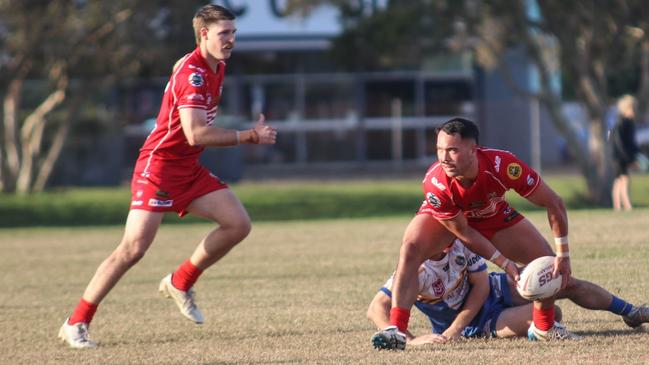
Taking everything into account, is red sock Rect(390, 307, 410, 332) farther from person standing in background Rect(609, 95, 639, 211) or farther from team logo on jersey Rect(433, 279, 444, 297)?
person standing in background Rect(609, 95, 639, 211)

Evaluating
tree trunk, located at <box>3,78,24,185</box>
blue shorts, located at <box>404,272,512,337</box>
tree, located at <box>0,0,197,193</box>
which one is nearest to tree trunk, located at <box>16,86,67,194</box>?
tree, located at <box>0,0,197,193</box>

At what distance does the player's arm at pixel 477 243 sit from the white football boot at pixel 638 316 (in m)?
0.89

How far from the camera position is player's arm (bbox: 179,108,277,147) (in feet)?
23.9

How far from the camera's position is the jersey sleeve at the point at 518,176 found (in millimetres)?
6836

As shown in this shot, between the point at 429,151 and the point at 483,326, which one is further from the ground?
the point at 483,326

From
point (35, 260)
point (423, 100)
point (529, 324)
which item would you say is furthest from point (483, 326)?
point (423, 100)

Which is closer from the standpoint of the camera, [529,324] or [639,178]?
[529,324]

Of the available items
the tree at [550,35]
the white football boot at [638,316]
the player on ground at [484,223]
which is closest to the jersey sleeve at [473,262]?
the player on ground at [484,223]

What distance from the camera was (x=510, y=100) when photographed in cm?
4334

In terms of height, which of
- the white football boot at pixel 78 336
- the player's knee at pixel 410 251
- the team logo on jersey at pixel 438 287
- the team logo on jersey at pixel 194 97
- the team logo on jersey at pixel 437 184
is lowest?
the white football boot at pixel 78 336

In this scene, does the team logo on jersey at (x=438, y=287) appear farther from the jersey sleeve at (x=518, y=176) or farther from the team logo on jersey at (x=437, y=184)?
Answer: the jersey sleeve at (x=518, y=176)

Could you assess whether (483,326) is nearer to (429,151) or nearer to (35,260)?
(35,260)

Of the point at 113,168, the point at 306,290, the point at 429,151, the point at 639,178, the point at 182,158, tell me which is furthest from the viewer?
the point at 429,151

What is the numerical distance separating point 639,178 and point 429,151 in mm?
10857
